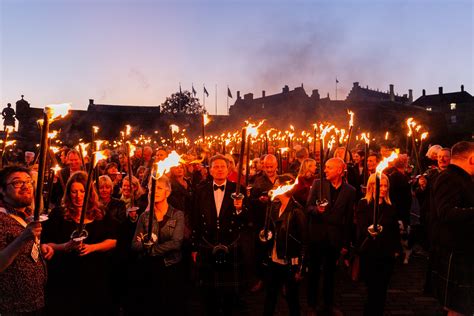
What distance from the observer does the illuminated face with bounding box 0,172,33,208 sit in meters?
3.58

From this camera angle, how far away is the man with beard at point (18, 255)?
3098 millimetres

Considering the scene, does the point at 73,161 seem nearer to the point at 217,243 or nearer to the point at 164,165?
the point at 217,243

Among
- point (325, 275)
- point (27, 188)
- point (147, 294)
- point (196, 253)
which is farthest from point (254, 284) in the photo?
point (27, 188)

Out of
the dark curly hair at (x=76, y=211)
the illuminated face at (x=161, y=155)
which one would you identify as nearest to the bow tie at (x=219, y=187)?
the dark curly hair at (x=76, y=211)

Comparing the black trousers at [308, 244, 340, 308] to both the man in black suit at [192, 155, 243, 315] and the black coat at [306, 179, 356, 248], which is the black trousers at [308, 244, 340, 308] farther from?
the man in black suit at [192, 155, 243, 315]

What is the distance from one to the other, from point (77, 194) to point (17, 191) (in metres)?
0.86

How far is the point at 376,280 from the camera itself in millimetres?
5137

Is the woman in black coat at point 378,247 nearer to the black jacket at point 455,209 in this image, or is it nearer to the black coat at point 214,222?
the black jacket at point 455,209

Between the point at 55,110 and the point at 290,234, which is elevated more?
the point at 55,110

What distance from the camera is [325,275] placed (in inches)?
223

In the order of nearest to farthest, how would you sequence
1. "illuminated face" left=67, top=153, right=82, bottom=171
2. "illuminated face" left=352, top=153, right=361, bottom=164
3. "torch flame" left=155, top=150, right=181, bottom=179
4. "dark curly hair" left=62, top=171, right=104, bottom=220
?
"torch flame" left=155, top=150, right=181, bottom=179, "dark curly hair" left=62, top=171, right=104, bottom=220, "illuminated face" left=67, top=153, right=82, bottom=171, "illuminated face" left=352, top=153, right=361, bottom=164

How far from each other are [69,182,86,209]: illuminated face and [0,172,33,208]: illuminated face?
742mm

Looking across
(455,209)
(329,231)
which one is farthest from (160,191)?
(455,209)

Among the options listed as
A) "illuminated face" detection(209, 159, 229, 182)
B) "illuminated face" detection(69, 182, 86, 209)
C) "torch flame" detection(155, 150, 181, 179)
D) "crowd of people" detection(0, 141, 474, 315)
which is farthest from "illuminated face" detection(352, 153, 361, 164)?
"illuminated face" detection(69, 182, 86, 209)
